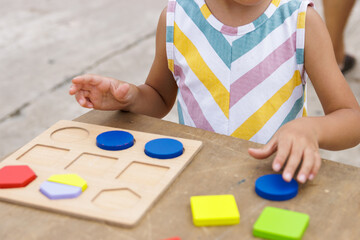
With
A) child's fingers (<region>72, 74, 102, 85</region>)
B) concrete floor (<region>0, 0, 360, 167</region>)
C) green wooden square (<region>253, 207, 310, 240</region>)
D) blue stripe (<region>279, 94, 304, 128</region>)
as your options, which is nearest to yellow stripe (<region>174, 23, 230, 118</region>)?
blue stripe (<region>279, 94, 304, 128</region>)

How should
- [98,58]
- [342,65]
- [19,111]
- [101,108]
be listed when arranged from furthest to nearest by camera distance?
[98,58] < [342,65] < [19,111] < [101,108]

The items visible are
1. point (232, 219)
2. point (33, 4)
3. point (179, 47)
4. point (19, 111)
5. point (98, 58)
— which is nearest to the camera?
point (232, 219)

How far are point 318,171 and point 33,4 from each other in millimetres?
3279

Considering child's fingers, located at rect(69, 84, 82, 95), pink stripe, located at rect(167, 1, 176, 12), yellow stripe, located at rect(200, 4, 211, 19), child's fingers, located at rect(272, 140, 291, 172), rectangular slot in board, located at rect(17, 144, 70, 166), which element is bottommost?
child's fingers, located at rect(272, 140, 291, 172)

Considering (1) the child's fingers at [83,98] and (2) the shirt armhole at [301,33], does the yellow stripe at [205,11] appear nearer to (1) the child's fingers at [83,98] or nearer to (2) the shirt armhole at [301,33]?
(2) the shirt armhole at [301,33]

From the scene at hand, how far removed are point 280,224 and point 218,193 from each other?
0.34 ft

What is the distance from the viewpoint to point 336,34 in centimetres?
240

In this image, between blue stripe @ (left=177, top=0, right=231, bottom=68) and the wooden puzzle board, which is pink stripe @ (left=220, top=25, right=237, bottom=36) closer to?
blue stripe @ (left=177, top=0, right=231, bottom=68)

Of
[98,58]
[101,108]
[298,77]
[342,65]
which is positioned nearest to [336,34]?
[342,65]

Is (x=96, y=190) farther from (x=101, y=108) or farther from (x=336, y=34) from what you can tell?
(x=336, y=34)

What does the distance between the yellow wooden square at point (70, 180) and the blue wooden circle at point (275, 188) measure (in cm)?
23

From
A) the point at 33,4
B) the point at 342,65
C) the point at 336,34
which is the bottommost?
the point at 342,65

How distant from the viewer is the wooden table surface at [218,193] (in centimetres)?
58

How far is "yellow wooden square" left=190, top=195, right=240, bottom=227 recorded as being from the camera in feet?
1.94
